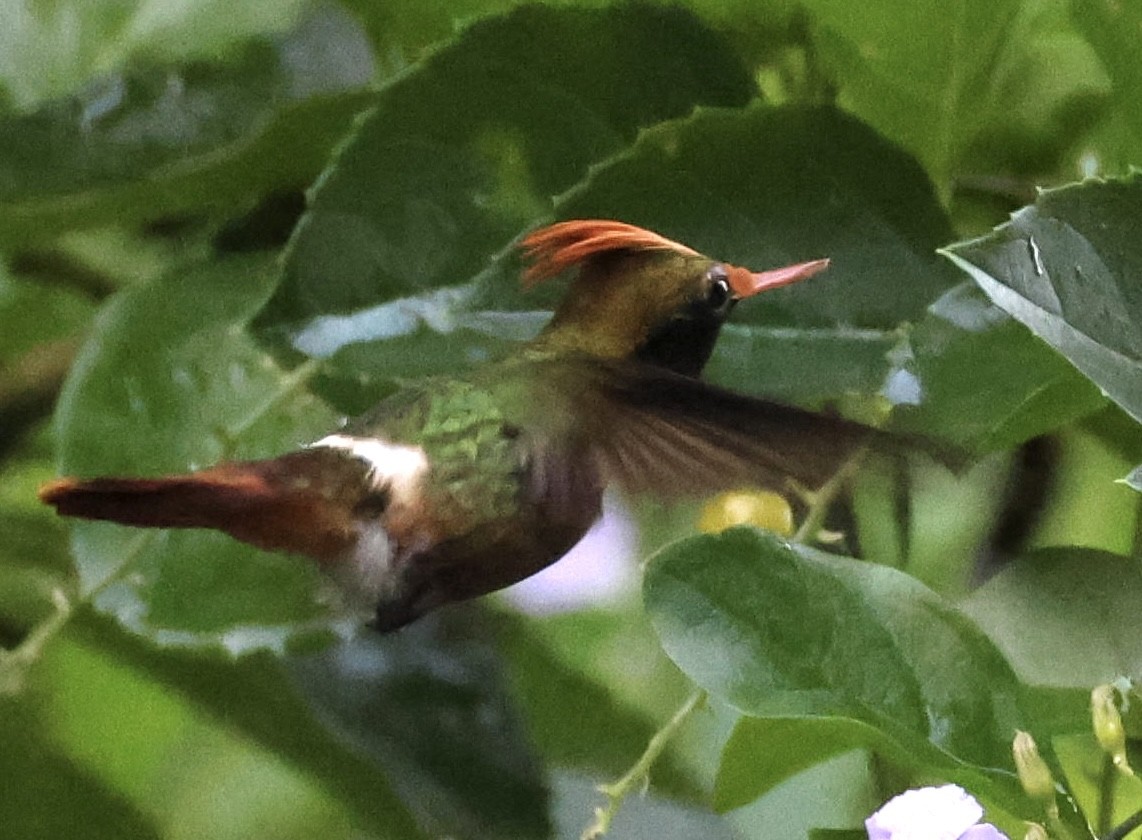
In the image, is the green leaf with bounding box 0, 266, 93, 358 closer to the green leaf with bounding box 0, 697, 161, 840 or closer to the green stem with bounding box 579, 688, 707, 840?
the green leaf with bounding box 0, 697, 161, 840

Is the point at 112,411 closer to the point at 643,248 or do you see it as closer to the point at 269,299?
the point at 269,299

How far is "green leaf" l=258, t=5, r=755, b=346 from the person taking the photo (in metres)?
0.39

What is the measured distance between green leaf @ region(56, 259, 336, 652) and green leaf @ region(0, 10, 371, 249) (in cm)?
3

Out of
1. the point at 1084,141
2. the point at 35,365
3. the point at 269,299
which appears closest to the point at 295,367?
the point at 269,299

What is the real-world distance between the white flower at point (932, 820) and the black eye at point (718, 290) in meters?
0.12

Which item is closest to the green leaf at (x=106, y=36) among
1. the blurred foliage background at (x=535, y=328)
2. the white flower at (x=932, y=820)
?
the blurred foliage background at (x=535, y=328)

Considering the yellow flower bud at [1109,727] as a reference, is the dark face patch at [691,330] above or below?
above

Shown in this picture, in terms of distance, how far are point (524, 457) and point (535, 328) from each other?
6 centimetres

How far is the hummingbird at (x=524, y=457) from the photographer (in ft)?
1.03

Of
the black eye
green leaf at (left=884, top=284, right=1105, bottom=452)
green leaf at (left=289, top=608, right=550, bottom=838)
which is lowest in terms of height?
green leaf at (left=289, top=608, right=550, bottom=838)

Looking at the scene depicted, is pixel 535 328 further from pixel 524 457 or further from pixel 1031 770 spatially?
pixel 1031 770

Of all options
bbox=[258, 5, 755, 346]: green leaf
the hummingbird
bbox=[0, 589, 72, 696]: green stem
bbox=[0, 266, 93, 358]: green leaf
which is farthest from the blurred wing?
bbox=[0, 266, 93, 358]: green leaf

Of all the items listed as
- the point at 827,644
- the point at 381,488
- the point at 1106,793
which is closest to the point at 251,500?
the point at 381,488

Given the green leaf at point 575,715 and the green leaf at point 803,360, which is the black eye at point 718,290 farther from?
the green leaf at point 575,715
